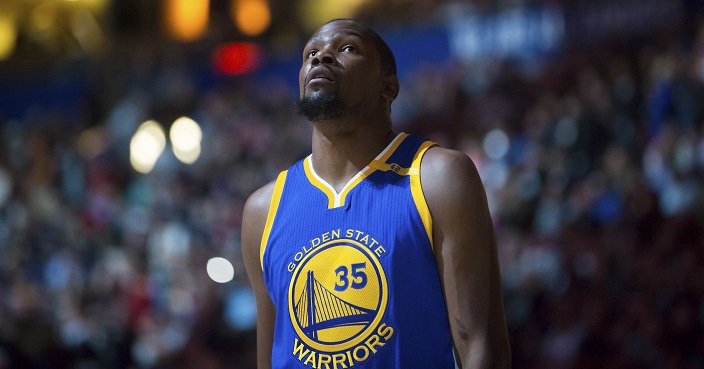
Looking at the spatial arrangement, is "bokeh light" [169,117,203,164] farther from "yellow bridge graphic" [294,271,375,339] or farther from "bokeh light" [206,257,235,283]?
"yellow bridge graphic" [294,271,375,339]

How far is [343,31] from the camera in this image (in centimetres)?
318

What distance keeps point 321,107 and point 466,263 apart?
66 cm

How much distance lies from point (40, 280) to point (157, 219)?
1.75 metres

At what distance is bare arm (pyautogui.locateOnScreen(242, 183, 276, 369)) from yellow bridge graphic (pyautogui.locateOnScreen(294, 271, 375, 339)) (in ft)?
0.95

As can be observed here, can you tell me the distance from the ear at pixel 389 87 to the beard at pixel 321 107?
20 centimetres

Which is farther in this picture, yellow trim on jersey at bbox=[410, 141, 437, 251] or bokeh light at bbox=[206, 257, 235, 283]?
bokeh light at bbox=[206, 257, 235, 283]

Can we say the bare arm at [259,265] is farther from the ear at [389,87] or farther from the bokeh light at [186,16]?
the bokeh light at [186,16]

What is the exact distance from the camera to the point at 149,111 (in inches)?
611

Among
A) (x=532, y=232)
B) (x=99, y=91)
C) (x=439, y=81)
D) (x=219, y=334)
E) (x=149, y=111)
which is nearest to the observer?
(x=532, y=232)

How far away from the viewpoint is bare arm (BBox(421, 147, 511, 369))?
2.89 metres

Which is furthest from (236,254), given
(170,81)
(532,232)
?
(170,81)

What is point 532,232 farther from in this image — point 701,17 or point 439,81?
point 439,81

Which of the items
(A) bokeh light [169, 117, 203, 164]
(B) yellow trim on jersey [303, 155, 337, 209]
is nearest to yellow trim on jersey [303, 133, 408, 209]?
(B) yellow trim on jersey [303, 155, 337, 209]

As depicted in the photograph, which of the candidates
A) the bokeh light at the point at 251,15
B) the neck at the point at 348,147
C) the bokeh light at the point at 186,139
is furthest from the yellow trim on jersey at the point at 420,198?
the bokeh light at the point at 251,15
